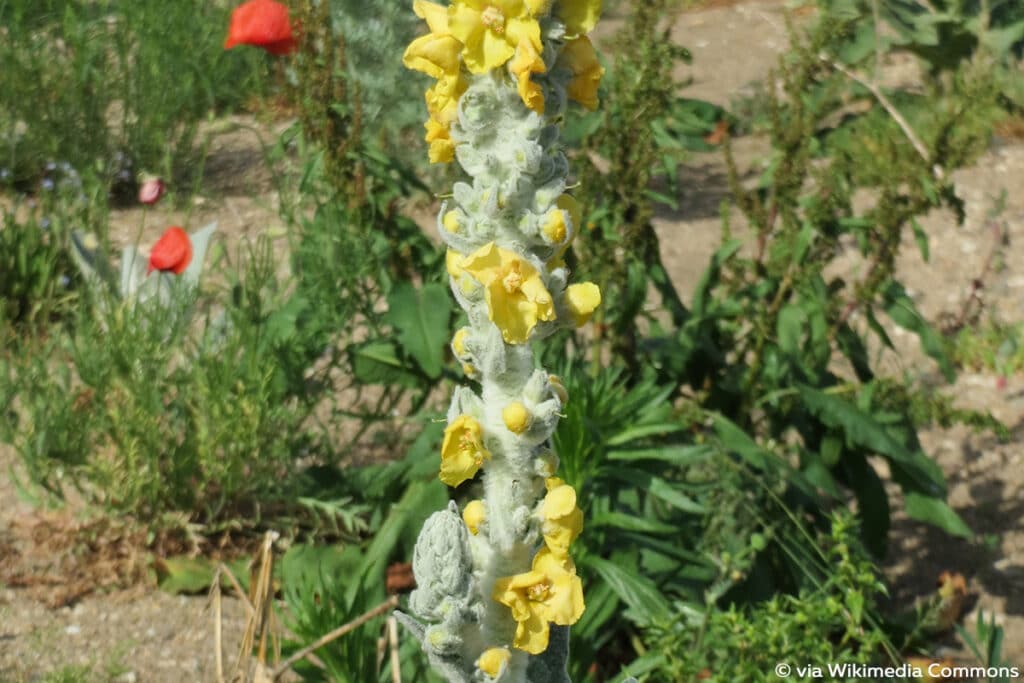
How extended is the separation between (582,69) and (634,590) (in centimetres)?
145

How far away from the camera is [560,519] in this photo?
1278mm

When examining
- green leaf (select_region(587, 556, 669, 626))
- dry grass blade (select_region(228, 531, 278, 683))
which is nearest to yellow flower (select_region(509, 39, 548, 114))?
dry grass blade (select_region(228, 531, 278, 683))

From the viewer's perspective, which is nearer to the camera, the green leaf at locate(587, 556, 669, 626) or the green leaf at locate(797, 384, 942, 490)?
the green leaf at locate(587, 556, 669, 626)

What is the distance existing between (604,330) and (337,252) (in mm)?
734

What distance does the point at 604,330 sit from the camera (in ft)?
10.1

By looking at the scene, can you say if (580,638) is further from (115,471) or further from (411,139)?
(411,139)

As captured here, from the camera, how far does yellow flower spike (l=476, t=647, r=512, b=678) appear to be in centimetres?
129

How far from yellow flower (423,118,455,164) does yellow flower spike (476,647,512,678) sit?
1.84 ft

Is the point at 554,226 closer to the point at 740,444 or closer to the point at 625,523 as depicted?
the point at 625,523

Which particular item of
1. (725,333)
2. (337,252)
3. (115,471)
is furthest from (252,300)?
(725,333)

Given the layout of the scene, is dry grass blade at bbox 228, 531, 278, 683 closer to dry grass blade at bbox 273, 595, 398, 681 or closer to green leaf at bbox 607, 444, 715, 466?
dry grass blade at bbox 273, 595, 398, 681

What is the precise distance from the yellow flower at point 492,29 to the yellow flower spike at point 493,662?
628mm

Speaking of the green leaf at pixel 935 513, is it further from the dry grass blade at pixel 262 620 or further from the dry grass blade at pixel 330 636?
the dry grass blade at pixel 262 620

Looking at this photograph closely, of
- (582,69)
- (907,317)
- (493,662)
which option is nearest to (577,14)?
(582,69)
